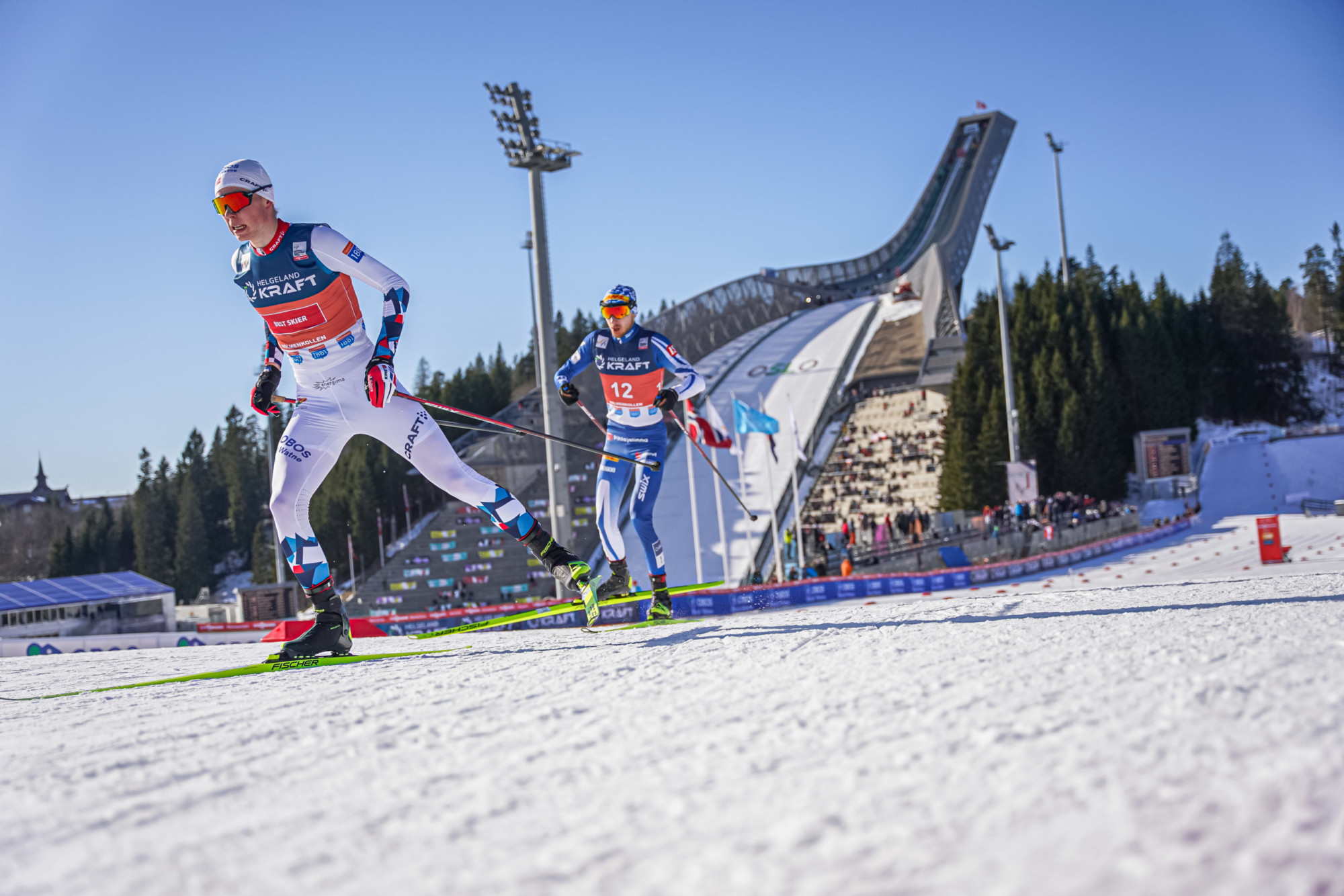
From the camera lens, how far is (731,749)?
2.36 metres

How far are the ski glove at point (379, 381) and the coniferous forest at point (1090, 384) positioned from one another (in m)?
30.7

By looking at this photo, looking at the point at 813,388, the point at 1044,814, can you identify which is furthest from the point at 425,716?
the point at 813,388

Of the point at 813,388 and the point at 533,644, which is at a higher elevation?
the point at 813,388

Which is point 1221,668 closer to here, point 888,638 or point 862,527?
point 888,638

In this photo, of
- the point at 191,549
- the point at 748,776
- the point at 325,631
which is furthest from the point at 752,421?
the point at 191,549

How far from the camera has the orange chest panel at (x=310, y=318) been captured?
5133 mm

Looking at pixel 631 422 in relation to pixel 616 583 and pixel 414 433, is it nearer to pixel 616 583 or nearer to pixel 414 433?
pixel 616 583

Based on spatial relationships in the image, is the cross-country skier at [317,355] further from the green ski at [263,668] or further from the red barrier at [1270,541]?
the red barrier at [1270,541]

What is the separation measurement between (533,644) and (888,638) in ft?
6.92

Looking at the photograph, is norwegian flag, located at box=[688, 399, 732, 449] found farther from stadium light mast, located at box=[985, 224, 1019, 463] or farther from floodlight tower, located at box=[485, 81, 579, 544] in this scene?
stadium light mast, located at box=[985, 224, 1019, 463]

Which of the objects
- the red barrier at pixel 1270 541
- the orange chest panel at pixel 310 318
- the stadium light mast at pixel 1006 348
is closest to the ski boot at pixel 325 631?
the orange chest panel at pixel 310 318

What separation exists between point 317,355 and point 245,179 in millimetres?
952

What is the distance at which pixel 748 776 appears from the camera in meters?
2.15

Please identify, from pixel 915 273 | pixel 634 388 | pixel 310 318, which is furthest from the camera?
pixel 915 273
